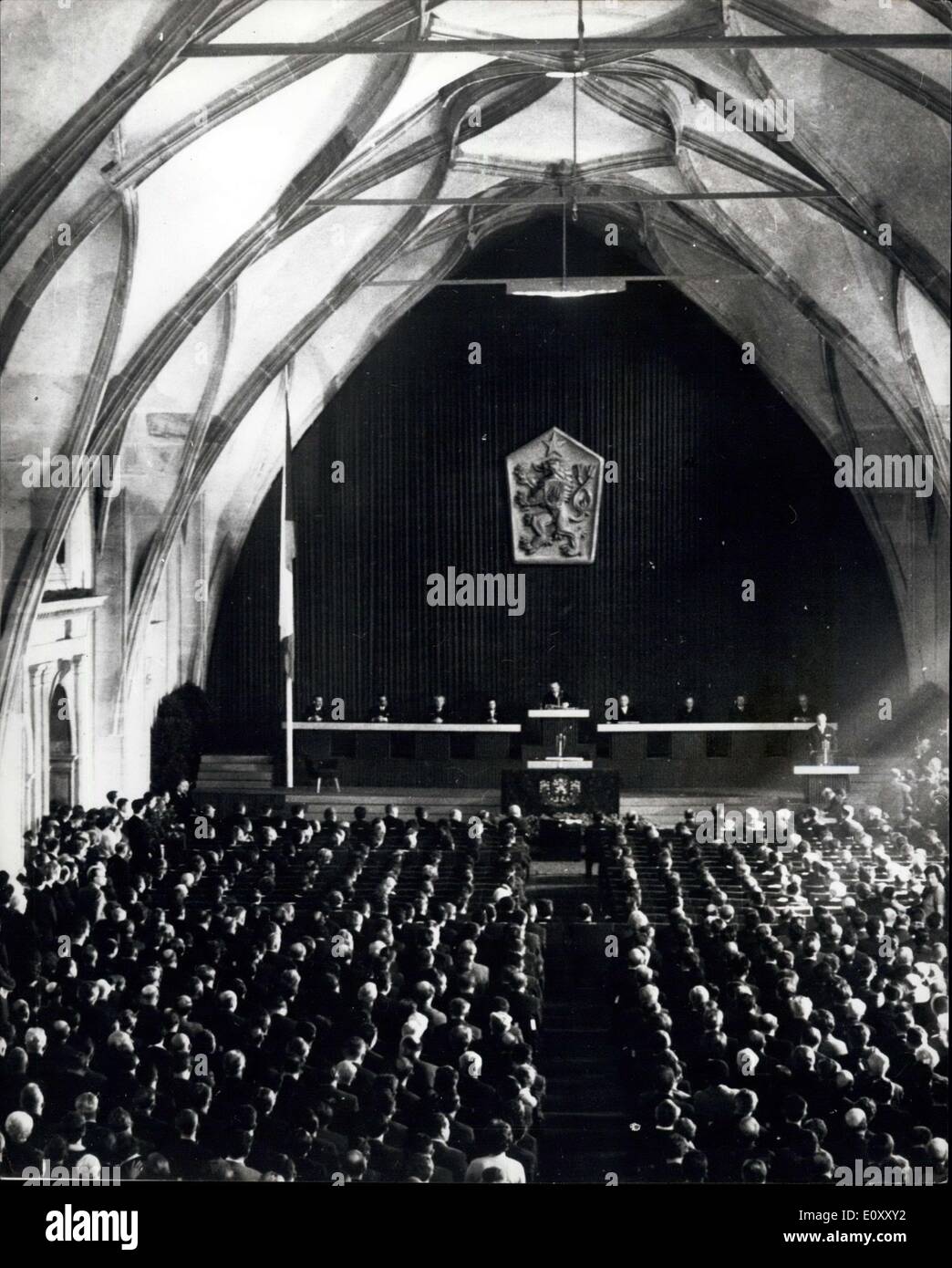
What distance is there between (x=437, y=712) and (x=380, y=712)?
1074mm

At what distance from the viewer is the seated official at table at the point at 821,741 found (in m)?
26.5

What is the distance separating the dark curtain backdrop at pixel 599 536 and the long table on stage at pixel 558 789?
17.9ft

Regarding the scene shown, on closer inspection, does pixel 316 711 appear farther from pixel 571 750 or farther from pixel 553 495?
pixel 553 495

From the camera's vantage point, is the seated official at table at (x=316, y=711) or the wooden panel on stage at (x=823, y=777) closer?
the wooden panel on stage at (x=823, y=777)

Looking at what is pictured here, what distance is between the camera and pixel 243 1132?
31.0 ft

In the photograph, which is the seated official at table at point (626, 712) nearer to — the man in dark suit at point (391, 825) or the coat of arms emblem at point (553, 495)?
the coat of arms emblem at point (553, 495)

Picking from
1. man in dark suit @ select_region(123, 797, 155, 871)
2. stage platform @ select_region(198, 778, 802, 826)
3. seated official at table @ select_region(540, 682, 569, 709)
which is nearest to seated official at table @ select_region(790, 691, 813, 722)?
stage platform @ select_region(198, 778, 802, 826)

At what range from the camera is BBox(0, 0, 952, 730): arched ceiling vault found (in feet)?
50.3

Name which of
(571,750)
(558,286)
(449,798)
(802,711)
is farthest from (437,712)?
(558,286)

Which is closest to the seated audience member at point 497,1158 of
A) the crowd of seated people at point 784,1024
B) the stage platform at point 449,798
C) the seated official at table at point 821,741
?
the crowd of seated people at point 784,1024

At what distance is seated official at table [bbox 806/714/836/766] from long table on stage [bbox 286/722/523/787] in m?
5.35

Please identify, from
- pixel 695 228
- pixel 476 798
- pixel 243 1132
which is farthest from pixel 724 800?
pixel 243 1132

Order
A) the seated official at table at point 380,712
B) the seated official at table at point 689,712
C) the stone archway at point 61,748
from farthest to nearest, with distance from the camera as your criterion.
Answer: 1. the seated official at table at point 689,712
2. the seated official at table at point 380,712
3. the stone archway at point 61,748
